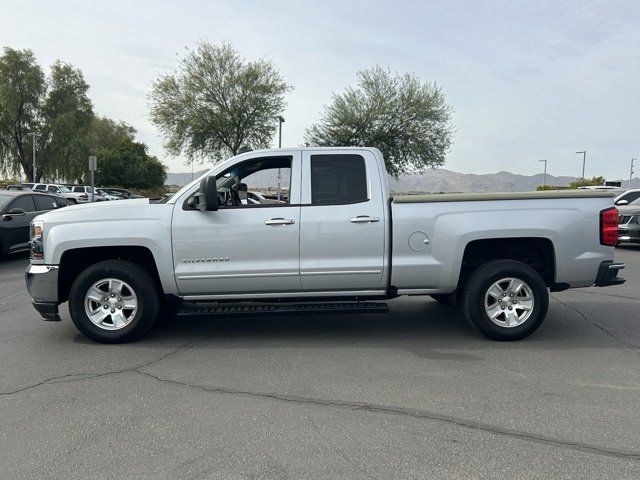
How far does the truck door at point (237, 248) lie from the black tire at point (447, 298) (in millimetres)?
1886

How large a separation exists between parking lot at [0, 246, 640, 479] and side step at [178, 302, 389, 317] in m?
0.37

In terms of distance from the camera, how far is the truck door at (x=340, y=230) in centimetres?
505

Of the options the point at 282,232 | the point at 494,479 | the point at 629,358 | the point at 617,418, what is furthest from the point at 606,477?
the point at 282,232

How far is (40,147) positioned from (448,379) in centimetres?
4844

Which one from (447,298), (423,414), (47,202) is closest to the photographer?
(423,414)

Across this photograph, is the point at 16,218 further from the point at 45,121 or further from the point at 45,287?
the point at 45,121

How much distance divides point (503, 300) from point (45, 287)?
4700 millimetres

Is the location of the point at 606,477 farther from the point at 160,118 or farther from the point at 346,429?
the point at 160,118

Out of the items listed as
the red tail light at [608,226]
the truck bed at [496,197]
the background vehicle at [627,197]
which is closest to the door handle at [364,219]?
the truck bed at [496,197]

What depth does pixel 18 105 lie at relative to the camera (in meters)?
42.2

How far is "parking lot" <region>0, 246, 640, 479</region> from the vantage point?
2.92 meters

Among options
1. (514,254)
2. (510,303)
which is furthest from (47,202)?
(510,303)

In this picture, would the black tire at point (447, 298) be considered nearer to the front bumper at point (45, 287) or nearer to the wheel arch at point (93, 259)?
the wheel arch at point (93, 259)

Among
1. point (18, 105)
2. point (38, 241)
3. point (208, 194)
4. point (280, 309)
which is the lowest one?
point (280, 309)
